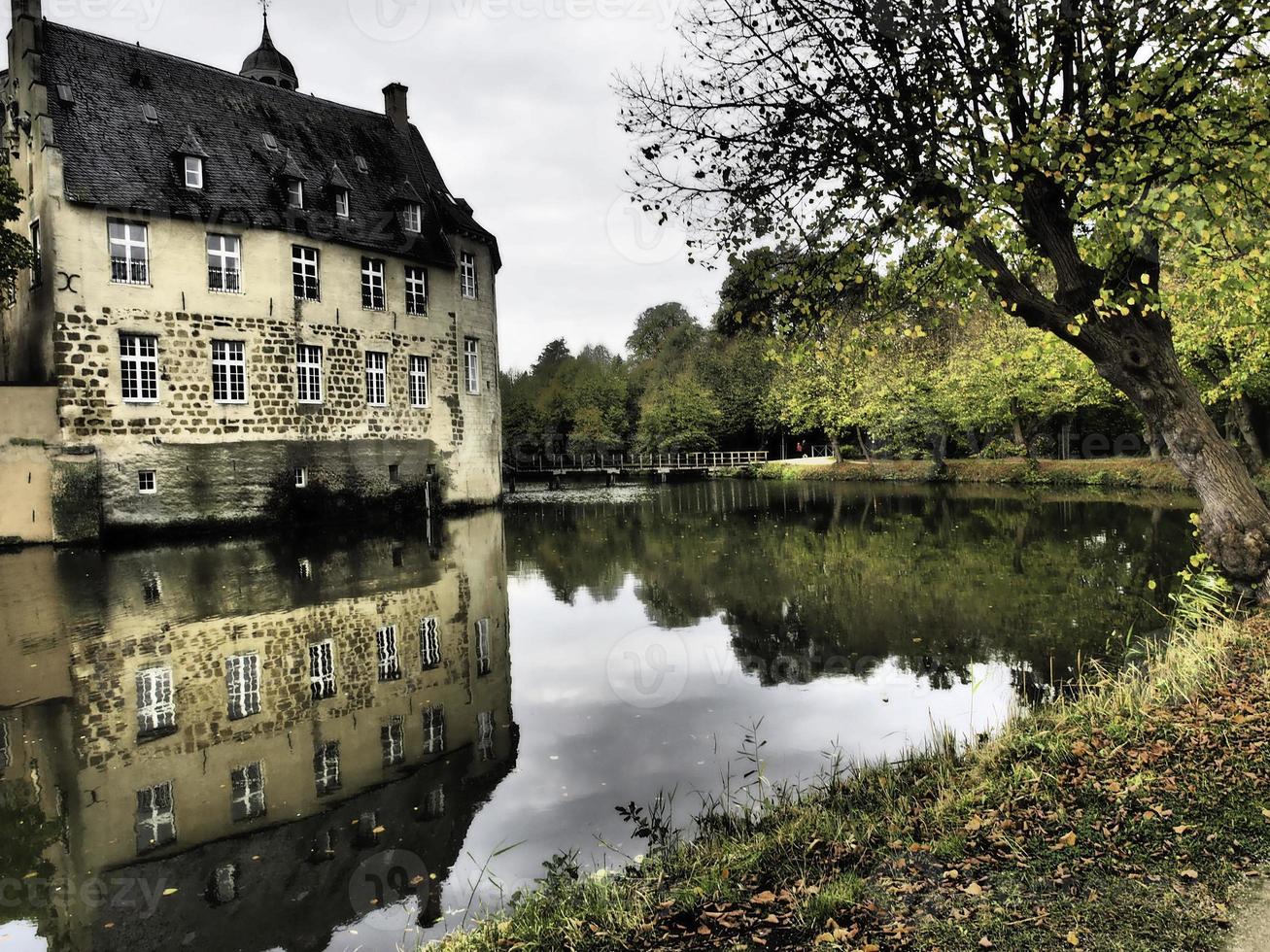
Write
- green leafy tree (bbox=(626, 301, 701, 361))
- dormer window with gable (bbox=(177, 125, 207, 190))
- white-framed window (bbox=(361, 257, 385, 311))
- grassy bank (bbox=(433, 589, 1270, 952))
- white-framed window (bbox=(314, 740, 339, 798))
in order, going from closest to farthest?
grassy bank (bbox=(433, 589, 1270, 952)), white-framed window (bbox=(314, 740, 339, 798)), dormer window with gable (bbox=(177, 125, 207, 190)), white-framed window (bbox=(361, 257, 385, 311)), green leafy tree (bbox=(626, 301, 701, 361))

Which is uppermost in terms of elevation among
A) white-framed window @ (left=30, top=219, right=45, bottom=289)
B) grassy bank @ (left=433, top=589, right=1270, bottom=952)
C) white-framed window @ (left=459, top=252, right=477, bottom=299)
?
white-framed window @ (left=459, top=252, right=477, bottom=299)

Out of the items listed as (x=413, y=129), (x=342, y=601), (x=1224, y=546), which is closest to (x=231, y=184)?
→ (x=413, y=129)

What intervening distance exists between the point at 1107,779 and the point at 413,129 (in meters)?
36.1

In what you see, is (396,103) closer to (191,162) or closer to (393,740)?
(191,162)

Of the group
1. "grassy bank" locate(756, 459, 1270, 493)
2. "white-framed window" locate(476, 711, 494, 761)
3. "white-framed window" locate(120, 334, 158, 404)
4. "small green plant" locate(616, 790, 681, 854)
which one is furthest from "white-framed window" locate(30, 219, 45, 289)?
"grassy bank" locate(756, 459, 1270, 493)

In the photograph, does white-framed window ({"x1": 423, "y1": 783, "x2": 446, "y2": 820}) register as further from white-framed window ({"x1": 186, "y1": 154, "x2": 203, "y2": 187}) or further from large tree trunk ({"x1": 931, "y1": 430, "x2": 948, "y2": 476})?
large tree trunk ({"x1": 931, "y1": 430, "x2": 948, "y2": 476})

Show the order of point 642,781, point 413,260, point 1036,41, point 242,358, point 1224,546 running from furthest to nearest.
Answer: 1. point 413,260
2. point 242,358
3. point 1224,546
4. point 1036,41
5. point 642,781

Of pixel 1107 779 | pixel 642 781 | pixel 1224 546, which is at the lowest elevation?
pixel 642 781

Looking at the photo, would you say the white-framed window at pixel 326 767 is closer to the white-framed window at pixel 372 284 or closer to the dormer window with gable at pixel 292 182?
the white-framed window at pixel 372 284

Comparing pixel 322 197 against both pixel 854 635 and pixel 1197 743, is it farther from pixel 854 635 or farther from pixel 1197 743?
pixel 1197 743

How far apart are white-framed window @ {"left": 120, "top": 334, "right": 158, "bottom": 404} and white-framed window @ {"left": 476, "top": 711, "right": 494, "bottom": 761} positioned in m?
20.1

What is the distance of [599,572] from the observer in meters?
16.8

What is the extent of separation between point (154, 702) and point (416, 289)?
77.1ft

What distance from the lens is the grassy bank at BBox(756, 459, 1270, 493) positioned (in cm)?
3238
